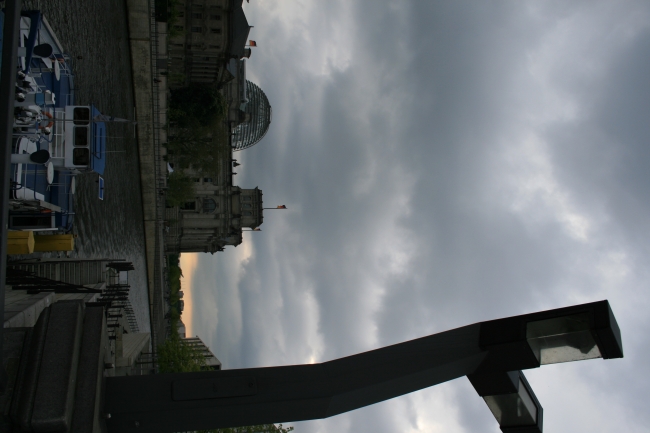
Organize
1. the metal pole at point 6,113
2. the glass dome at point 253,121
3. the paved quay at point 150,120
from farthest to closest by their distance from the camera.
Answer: the glass dome at point 253,121
the paved quay at point 150,120
the metal pole at point 6,113

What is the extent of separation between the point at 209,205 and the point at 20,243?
2145 inches

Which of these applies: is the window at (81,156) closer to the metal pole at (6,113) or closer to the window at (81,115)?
the window at (81,115)

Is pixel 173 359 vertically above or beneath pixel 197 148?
beneath

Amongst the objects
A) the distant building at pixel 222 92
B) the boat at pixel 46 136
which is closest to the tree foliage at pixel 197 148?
the distant building at pixel 222 92

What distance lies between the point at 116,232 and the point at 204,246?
1826 inches

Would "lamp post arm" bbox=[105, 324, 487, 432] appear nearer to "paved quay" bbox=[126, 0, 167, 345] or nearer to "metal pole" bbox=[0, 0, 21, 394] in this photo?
"metal pole" bbox=[0, 0, 21, 394]

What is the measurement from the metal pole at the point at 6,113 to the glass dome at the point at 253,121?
9174 cm

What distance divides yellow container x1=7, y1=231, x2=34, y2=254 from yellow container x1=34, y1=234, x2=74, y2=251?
1.77 meters

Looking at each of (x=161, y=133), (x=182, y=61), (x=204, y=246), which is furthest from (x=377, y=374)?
(x=204, y=246)

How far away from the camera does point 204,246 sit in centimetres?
7688

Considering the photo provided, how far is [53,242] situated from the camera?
18672 millimetres

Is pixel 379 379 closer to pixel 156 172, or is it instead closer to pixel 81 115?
pixel 81 115

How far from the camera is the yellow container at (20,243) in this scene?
16.2m

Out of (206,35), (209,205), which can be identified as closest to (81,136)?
(206,35)
